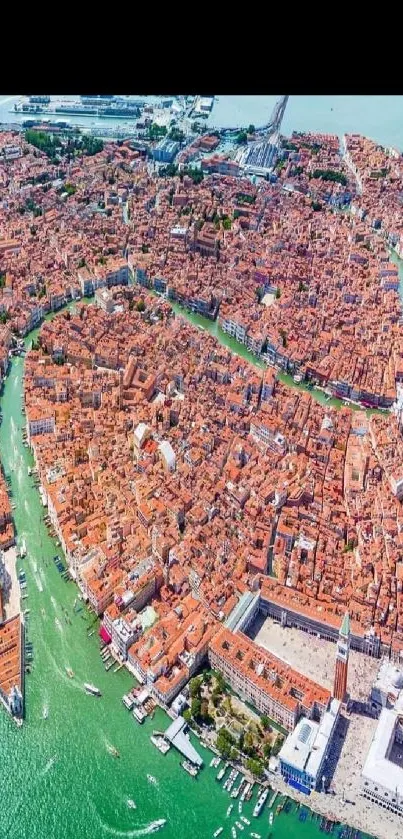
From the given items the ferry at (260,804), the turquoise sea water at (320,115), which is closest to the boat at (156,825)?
the ferry at (260,804)

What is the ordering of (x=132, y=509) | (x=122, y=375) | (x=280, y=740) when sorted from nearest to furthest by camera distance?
(x=280, y=740) → (x=132, y=509) → (x=122, y=375)

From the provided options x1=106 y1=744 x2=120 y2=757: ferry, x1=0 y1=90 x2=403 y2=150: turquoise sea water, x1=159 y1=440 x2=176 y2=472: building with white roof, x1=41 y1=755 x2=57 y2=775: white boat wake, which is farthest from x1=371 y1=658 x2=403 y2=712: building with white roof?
x1=0 y1=90 x2=403 y2=150: turquoise sea water

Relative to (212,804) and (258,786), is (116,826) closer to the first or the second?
(212,804)

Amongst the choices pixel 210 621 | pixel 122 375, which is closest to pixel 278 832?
pixel 210 621

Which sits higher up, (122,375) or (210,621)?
(122,375)

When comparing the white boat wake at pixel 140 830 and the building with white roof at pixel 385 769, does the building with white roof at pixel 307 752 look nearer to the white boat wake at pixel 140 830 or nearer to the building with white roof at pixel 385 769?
the building with white roof at pixel 385 769

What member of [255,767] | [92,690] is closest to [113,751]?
[92,690]

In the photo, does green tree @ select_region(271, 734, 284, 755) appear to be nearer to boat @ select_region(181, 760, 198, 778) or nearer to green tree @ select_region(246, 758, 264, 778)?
green tree @ select_region(246, 758, 264, 778)
